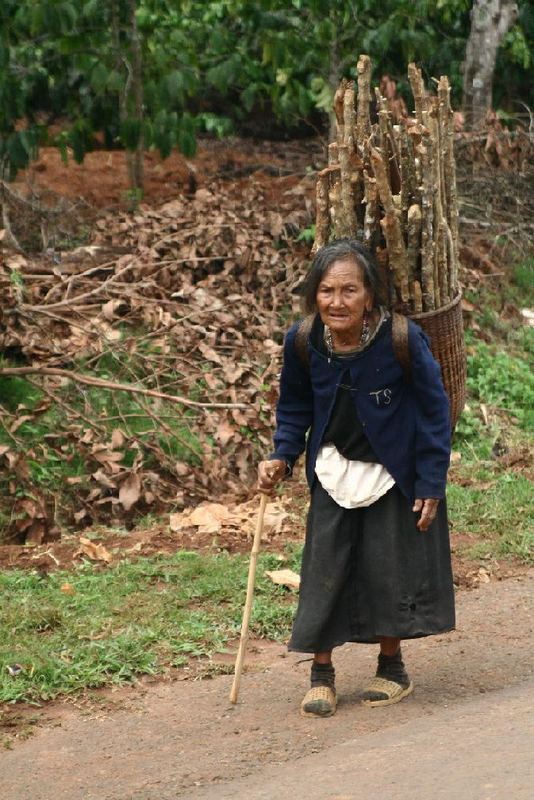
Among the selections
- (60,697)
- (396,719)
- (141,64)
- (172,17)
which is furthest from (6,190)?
(396,719)

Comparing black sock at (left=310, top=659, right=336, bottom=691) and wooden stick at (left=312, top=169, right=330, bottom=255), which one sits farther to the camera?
wooden stick at (left=312, top=169, right=330, bottom=255)

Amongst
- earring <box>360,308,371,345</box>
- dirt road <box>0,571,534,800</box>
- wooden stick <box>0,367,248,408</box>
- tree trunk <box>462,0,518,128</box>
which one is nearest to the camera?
dirt road <box>0,571,534,800</box>

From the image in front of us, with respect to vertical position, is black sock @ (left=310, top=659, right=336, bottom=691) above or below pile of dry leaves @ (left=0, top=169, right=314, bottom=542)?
below

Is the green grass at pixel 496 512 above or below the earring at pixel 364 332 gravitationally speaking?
below

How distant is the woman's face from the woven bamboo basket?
44 cm

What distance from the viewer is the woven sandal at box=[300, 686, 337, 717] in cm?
447

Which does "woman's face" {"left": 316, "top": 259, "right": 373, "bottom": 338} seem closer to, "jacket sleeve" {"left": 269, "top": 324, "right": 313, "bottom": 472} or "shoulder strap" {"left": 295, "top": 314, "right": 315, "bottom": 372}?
"shoulder strap" {"left": 295, "top": 314, "right": 315, "bottom": 372}

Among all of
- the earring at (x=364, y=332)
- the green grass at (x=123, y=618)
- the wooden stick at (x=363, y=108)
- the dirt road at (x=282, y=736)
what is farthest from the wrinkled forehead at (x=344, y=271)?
the green grass at (x=123, y=618)

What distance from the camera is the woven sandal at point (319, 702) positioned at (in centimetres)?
447

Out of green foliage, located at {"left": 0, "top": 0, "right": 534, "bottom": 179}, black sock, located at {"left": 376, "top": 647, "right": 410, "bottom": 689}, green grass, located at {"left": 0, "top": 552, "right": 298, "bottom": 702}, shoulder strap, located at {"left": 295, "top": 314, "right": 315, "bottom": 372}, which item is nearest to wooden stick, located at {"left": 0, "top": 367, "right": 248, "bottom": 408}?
green grass, located at {"left": 0, "top": 552, "right": 298, "bottom": 702}

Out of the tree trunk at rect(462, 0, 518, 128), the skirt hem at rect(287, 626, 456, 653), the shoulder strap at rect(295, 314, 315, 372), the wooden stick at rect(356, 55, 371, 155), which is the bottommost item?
the skirt hem at rect(287, 626, 456, 653)

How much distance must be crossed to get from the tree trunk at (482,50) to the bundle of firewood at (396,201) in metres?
5.91

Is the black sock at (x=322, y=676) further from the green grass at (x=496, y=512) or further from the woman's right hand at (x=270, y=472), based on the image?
the green grass at (x=496, y=512)

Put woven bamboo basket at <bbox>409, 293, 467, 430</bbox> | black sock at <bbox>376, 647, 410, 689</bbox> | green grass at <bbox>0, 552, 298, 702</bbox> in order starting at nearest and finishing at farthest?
black sock at <bbox>376, 647, 410, 689</bbox> < woven bamboo basket at <bbox>409, 293, 467, 430</bbox> < green grass at <bbox>0, 552, 298, 702</bbox>
